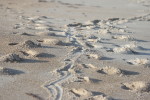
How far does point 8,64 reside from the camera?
36.4 feet

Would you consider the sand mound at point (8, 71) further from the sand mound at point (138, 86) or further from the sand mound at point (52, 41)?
the sand mound at point (52, 41)

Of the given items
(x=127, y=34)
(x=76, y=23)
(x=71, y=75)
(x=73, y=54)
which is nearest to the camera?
(x=71, y=75)

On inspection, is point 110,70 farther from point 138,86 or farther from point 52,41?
point 52,41

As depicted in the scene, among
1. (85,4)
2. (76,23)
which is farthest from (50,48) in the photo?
(85,4)

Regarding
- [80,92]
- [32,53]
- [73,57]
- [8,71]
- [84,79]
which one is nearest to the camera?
[80,92]

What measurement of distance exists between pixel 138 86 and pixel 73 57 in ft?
10.7

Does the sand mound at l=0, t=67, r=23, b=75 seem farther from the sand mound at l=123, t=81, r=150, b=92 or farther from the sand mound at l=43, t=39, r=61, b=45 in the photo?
the sand mound at l=43, t=39, r=61, b=45

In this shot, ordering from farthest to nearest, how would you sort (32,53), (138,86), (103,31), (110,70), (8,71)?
1. (103,31)
2. (32,53)
3. (110,70)
4. (8,71)
5. (138,86)

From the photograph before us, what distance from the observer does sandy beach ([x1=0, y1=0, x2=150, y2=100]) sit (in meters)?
9.38

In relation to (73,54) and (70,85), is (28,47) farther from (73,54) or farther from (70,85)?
(70,85)

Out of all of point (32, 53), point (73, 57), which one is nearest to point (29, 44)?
point (32, 53)

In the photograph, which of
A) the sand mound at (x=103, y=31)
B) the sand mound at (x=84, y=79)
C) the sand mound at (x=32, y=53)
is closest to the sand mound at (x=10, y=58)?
the sand mound at (x=32, y=53)

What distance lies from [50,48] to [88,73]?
9.40 ft

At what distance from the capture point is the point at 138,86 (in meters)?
9.75
